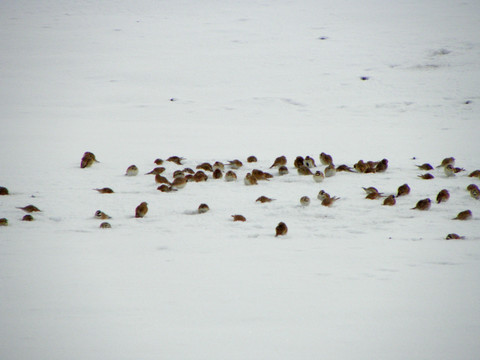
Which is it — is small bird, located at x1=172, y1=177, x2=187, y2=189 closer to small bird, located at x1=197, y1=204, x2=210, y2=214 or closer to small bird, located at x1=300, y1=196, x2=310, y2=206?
small bird, located at x1=197, y1=204, x2=210, y2=214

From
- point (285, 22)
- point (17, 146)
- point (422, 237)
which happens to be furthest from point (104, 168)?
point (285, 22)

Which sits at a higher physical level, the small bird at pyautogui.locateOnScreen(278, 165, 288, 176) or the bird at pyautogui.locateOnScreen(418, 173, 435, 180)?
the small bird at pyautogui.locateOnScreen(278, 165, 288, 176)

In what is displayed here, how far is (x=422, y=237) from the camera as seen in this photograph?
3174 millimetres

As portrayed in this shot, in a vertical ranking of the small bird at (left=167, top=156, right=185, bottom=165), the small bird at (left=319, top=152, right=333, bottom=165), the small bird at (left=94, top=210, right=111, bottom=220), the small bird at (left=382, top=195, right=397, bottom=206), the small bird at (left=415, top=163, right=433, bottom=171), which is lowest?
the small bird at (left=94, top=210, right=111, bottom=220)

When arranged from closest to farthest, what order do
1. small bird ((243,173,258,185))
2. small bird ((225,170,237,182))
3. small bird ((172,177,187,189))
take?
small bird ((172,177,187,189)) → small bird ((243,173,258,185)) → small bird ((225,170,237,182))

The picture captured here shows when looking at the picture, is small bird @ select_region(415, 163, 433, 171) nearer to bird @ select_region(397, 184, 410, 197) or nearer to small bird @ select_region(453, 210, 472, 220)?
bird @ select_region(397, 184, 410, 197)

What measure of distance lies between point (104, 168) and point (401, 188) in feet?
9.19

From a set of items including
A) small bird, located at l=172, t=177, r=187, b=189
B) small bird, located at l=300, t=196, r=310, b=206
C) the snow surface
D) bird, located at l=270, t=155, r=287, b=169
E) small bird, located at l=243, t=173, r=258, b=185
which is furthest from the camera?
bird, located at l=270, t=155, r=287, b=169

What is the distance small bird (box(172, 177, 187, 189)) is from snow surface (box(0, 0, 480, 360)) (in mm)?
163

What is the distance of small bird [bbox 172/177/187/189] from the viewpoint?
4262 mm

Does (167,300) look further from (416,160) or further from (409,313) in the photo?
(416,160)

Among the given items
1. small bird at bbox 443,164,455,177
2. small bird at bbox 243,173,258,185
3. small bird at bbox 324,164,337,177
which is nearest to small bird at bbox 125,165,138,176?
small bird at bbox 243,173,258,185

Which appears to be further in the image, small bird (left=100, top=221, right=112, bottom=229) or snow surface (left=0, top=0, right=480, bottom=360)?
small bird (left=100, top=221, right=112, bottom=229)

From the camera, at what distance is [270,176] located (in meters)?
4.71
